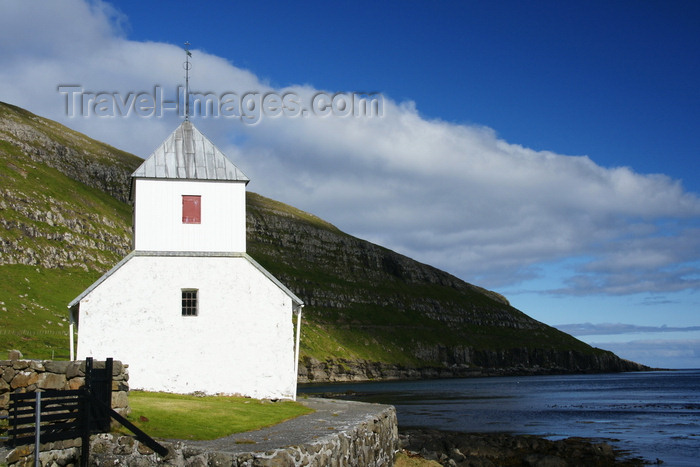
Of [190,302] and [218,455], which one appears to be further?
[190,302]

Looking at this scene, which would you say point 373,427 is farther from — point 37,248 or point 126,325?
point 37,248

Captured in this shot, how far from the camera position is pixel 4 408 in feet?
53.3

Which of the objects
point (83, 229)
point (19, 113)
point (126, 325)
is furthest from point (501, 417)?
point (19, 113)

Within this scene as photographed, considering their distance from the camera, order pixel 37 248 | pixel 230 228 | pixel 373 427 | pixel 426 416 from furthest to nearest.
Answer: pixel 37 248 < pixel 426 416 < pixel 230 228 < pixel 373 427

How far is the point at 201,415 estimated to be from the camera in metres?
21.0

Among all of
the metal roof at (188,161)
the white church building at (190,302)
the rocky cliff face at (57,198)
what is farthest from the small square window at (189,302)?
the rocky cliff face at (57,198)

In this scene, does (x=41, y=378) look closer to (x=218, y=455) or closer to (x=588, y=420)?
(x=218, y=455)

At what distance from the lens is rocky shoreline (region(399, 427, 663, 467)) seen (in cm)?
3278

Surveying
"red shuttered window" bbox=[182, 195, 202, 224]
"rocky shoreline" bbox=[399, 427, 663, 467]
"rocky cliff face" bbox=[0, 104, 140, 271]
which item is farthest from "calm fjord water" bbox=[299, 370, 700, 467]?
"rocky cliff face" bbox=[0, 104, 140, 271]

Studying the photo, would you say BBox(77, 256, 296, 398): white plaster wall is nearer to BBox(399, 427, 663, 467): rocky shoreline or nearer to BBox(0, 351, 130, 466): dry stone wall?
BBox(399, 427, 663, 467): rocky shoreline

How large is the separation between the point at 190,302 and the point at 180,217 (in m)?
3.99

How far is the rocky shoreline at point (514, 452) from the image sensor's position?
32781 millimetres

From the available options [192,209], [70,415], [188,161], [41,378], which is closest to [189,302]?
[192,209]

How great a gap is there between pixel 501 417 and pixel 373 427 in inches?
1627
